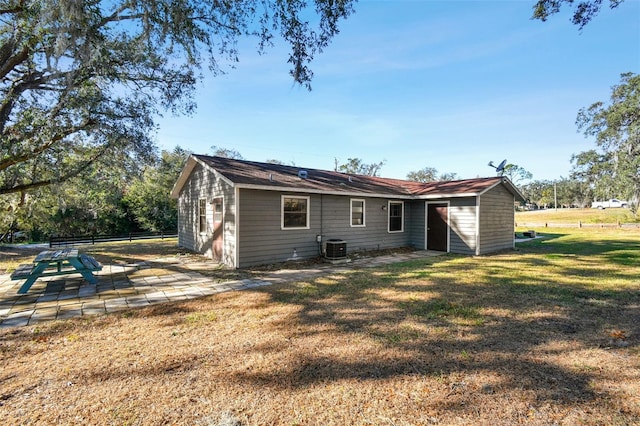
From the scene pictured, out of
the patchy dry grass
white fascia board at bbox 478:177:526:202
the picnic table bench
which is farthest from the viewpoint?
white fascia board at bbox 478:177:526:202

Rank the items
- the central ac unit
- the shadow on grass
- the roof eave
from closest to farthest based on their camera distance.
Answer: the shadow on grass < the central ac unit < the roof eave

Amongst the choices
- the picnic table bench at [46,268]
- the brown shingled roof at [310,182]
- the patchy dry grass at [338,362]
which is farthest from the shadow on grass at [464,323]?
the picnic table bench at [46,268]

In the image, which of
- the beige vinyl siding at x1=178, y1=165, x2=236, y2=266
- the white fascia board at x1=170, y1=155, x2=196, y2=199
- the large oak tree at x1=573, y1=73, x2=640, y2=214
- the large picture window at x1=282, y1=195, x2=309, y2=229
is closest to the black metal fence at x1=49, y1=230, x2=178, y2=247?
the white fascia board at x1=170, y1=155, x2=196, y2=199

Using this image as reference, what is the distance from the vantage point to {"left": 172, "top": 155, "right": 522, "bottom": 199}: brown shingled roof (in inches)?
351

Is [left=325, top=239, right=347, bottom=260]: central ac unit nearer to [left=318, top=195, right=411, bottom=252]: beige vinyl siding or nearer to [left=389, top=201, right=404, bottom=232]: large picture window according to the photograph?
[left=318, top=195, right=411, bottom=252]: beige vinyl siding

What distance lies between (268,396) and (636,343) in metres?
4.36

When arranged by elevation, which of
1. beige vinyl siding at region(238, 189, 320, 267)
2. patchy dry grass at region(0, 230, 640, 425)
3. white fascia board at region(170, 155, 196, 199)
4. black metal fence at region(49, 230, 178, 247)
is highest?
white fascia board at region(170, 155, 196, 199)

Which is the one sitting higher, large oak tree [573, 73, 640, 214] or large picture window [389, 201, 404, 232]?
large oak tree [573, 73, 640, 214]

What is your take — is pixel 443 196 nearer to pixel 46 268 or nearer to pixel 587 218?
pixel 46 268

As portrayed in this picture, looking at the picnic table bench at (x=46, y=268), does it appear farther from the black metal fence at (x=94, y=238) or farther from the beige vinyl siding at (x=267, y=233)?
the black metal fence at (x=94, y=238)

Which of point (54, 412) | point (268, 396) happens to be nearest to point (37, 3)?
point (54, 412)

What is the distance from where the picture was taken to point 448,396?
254cm

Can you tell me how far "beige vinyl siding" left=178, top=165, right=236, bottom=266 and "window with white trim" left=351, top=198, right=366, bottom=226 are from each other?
4545mm

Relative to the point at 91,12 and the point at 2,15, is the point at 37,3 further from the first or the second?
the point at 2,15
